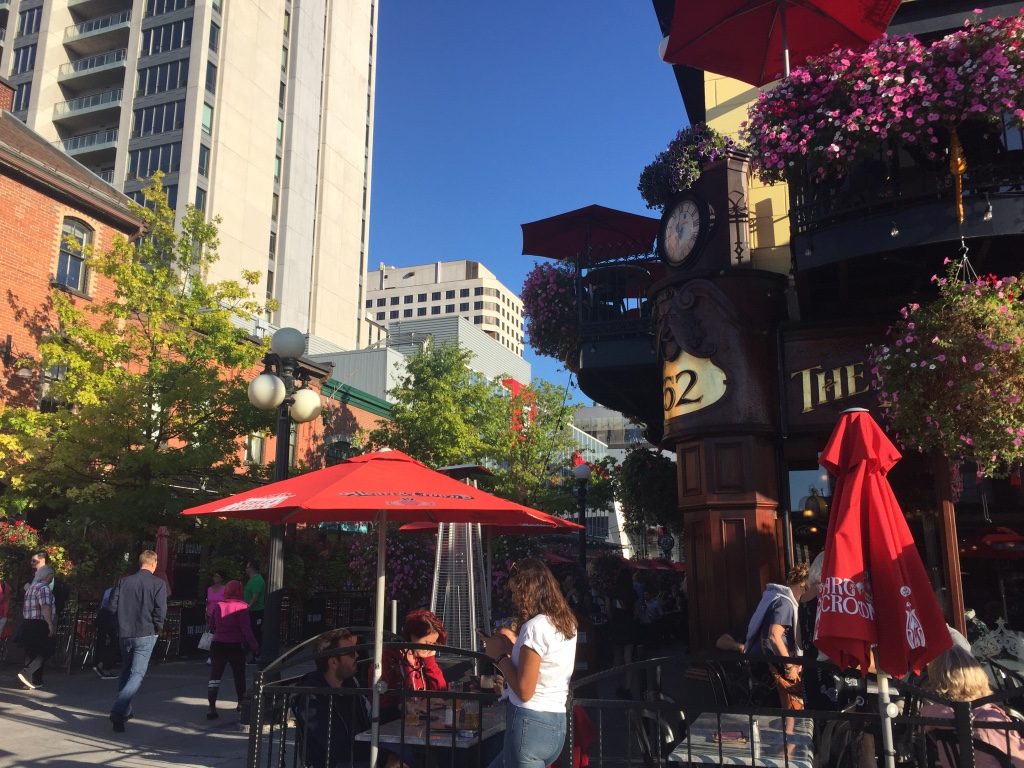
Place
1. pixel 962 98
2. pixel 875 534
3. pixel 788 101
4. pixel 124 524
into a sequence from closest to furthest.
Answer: pixel 875 534
pixel 962 98
pixel 788 101
pixel 124 524

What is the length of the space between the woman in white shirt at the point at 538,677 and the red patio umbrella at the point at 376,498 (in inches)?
47.1

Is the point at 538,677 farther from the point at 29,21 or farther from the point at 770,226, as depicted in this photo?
the point at 29,21

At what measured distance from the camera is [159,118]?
48469 mm

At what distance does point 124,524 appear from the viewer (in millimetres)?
15094

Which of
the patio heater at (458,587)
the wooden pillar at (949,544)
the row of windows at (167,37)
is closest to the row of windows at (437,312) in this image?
the row of windows at (167,37)

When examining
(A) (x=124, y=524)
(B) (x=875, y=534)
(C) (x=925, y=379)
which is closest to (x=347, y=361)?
(A) (x=124, y=524)

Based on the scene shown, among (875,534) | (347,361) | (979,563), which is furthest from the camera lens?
(347,361)

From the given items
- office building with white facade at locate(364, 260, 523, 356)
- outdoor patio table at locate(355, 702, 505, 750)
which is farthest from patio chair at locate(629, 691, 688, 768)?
office building with white facade at locate(364, 260, 523, 356)

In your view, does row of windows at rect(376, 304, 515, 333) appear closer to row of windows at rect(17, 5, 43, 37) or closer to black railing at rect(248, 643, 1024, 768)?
row of windows at rect(17, 5, 43, 37)

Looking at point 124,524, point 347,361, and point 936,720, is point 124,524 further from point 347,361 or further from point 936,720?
point 347,361

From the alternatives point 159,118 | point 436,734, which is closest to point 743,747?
point 436,734

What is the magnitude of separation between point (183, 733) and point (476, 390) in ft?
59.9

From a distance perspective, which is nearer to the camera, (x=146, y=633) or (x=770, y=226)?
(x=146, y=633)

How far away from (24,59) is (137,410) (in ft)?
162
